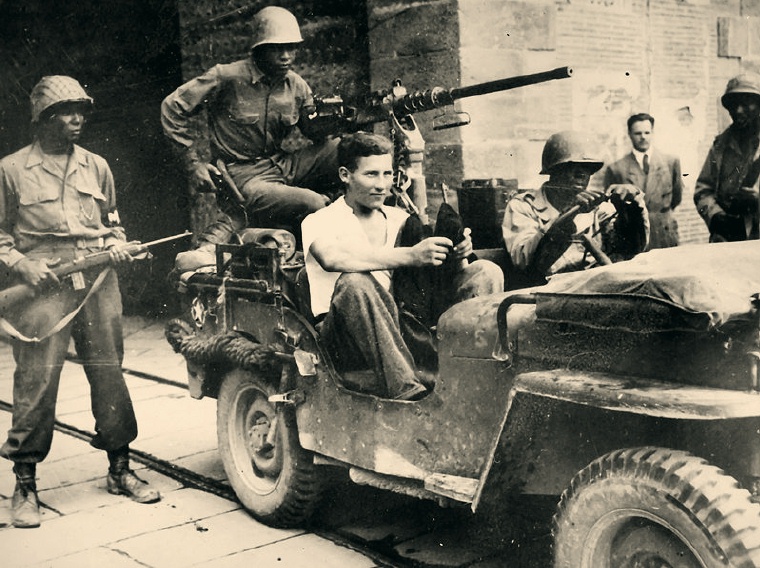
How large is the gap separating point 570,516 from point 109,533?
2.77 meters

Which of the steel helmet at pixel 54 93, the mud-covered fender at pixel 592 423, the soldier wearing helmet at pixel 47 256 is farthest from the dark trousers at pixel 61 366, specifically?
the mud-covered fender at pixel 592 423

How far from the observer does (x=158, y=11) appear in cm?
1214

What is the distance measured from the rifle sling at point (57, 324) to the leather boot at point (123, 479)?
85cm

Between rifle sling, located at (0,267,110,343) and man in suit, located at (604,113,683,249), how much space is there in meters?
5.25

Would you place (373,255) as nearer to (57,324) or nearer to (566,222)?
(566,222)

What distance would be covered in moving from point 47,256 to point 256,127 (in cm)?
157

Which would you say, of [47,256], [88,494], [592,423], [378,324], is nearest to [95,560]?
[88,494]

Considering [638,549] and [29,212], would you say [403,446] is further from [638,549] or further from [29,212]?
[29,212]

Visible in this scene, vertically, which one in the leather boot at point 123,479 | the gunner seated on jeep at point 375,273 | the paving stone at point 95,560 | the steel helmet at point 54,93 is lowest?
the paving stone at point 95,560

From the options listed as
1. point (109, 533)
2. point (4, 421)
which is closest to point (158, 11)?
point (4, 421)

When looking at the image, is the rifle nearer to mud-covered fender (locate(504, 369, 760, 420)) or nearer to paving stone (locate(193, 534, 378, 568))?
paving stone (locate(193, 534, 378, 568))

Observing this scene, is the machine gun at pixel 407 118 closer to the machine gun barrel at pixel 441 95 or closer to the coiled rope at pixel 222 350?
the machine gun barrel at pixel 441 95

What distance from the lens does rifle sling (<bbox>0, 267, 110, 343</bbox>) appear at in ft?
16.8

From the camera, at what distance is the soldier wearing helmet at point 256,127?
5.98 metres
